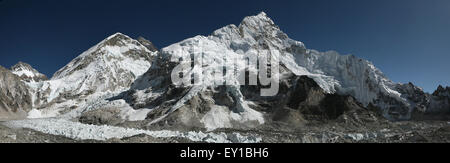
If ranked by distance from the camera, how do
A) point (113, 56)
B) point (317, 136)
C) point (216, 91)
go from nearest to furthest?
point (317, 136) < point (216, 91) < point (113, 56)

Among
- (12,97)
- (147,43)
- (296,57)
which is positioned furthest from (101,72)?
(296,57)

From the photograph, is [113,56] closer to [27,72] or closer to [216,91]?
[27,72]

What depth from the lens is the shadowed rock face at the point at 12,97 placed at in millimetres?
89875

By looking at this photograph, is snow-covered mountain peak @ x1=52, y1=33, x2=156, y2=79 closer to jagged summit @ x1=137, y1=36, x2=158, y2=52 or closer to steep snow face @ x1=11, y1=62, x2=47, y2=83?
steep snow face @ x1=11, y1=62, x2=47, y2=83

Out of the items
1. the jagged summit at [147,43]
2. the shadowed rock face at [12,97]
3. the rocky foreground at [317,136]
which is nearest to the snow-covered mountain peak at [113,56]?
the jagged summit at [147,43]

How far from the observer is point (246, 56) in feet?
391

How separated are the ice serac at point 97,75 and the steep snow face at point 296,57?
3855 centimetres

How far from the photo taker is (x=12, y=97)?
98625 millimetres

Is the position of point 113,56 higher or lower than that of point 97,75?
higher

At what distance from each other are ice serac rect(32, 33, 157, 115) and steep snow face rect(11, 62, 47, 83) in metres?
8.41

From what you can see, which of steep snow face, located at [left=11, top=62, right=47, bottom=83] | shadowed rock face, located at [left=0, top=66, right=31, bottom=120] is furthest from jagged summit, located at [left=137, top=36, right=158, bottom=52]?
shadowed rock face, located at [left=0, top=66, right=31, bottom=120]

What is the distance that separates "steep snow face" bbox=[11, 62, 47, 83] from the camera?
5405 inches

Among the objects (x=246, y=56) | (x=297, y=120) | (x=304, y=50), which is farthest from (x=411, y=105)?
(x=297, y=120)

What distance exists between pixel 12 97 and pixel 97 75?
3363 centimetres
